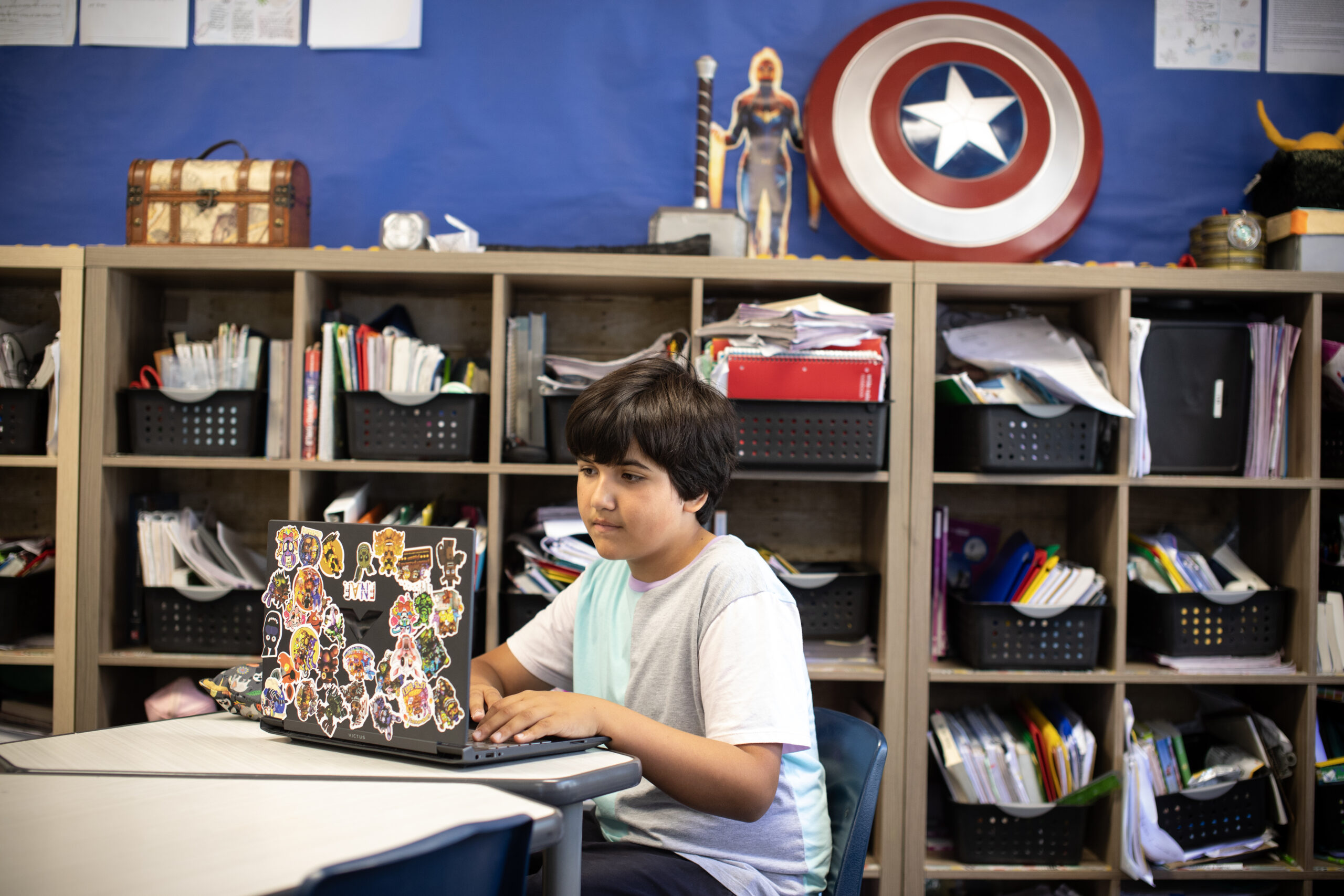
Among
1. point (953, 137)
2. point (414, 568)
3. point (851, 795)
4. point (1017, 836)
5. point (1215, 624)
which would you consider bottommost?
point (1017, 836)

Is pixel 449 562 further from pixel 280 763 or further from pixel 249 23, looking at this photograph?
pixel 249 23

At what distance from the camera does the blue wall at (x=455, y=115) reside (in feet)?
7.55

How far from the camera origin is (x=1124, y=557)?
2.03 meters

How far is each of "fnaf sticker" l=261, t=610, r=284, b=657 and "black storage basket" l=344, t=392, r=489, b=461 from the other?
0.96 metres

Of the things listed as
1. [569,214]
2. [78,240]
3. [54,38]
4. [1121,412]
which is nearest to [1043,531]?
[1121,412]

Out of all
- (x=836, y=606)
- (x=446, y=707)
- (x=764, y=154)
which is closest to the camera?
(x=446, y=707)

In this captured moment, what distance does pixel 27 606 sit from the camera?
203 centimetres

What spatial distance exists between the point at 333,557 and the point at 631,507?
396 millimetres

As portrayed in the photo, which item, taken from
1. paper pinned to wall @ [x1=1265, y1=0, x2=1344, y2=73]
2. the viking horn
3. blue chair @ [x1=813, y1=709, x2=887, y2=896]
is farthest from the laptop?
paper pinned to wall @ [x1=1265, y1=0, x2=1344, y2=73]

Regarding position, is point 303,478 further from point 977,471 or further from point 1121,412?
point 1121,412

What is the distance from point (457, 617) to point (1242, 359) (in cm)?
193

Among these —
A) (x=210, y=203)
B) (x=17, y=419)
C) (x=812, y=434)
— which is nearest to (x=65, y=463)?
(x=17, y=419)

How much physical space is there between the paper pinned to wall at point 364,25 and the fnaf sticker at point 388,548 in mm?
1788

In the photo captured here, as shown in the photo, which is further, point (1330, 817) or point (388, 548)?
point (1330, 817)
